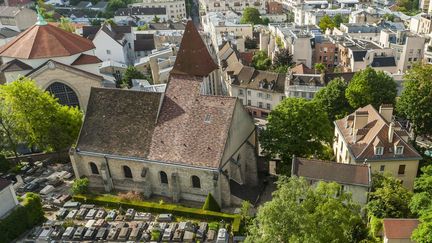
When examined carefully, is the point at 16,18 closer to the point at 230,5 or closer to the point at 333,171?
the point at 230,5

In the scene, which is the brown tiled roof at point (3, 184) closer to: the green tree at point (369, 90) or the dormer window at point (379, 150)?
the dormer window at point (379, 150)

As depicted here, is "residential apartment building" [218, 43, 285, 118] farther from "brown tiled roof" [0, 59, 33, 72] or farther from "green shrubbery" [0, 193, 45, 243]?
"green shrubbery" [0, 193, 45, 243]

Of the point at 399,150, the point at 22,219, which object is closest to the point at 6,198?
the point at 22,219

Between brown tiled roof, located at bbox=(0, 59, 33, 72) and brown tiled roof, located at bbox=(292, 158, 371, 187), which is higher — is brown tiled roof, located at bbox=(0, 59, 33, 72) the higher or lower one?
the higher one

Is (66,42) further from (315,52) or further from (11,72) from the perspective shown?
(315,52)

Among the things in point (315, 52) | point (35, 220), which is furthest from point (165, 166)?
point (315, 52)

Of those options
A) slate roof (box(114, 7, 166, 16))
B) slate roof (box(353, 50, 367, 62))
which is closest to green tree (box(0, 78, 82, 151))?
slate roof (box(353, 50, 367, 62))

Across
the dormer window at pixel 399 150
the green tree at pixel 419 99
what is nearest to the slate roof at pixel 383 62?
the green tree at pixel 419 99

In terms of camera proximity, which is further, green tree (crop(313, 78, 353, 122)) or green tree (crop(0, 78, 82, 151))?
green tree (crop(313, 78, 353, 122))

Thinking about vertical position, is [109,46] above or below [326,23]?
above
